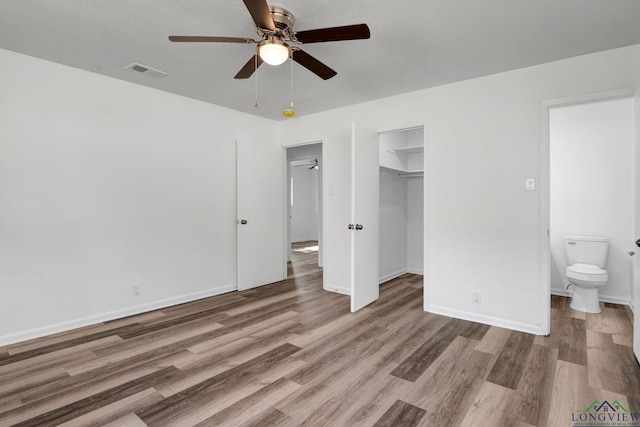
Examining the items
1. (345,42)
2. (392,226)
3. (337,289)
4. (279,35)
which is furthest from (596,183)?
(279,35)

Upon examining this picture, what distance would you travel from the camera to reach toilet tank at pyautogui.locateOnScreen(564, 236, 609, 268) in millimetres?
3783

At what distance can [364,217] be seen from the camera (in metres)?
3.72

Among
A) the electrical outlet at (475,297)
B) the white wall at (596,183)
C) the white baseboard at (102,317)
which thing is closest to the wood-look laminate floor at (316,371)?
the white baseboard at (102,317)

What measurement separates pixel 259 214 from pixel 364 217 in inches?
68.0

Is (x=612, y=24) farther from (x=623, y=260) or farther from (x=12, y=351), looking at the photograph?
(x=12, y=351)

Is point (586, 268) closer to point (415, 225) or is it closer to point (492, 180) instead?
point (492, 180)

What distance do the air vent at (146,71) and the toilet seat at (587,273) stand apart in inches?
189

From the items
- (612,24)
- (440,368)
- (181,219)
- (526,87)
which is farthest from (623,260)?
(181,219)

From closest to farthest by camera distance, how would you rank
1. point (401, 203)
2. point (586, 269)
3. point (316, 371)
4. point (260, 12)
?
point (260, 12) → point (316, 371) → point (586, 269) → point (401, 203)

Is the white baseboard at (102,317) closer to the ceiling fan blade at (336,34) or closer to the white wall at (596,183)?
the ceiling fan blade at (336,34)

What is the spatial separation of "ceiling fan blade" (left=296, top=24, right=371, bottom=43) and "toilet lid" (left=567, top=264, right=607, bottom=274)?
346cm

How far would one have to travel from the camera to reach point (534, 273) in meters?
3.00

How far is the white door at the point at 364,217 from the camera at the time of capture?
355 centimetres

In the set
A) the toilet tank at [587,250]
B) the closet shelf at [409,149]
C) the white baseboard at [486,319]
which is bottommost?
the white baseboard at [486,319]
